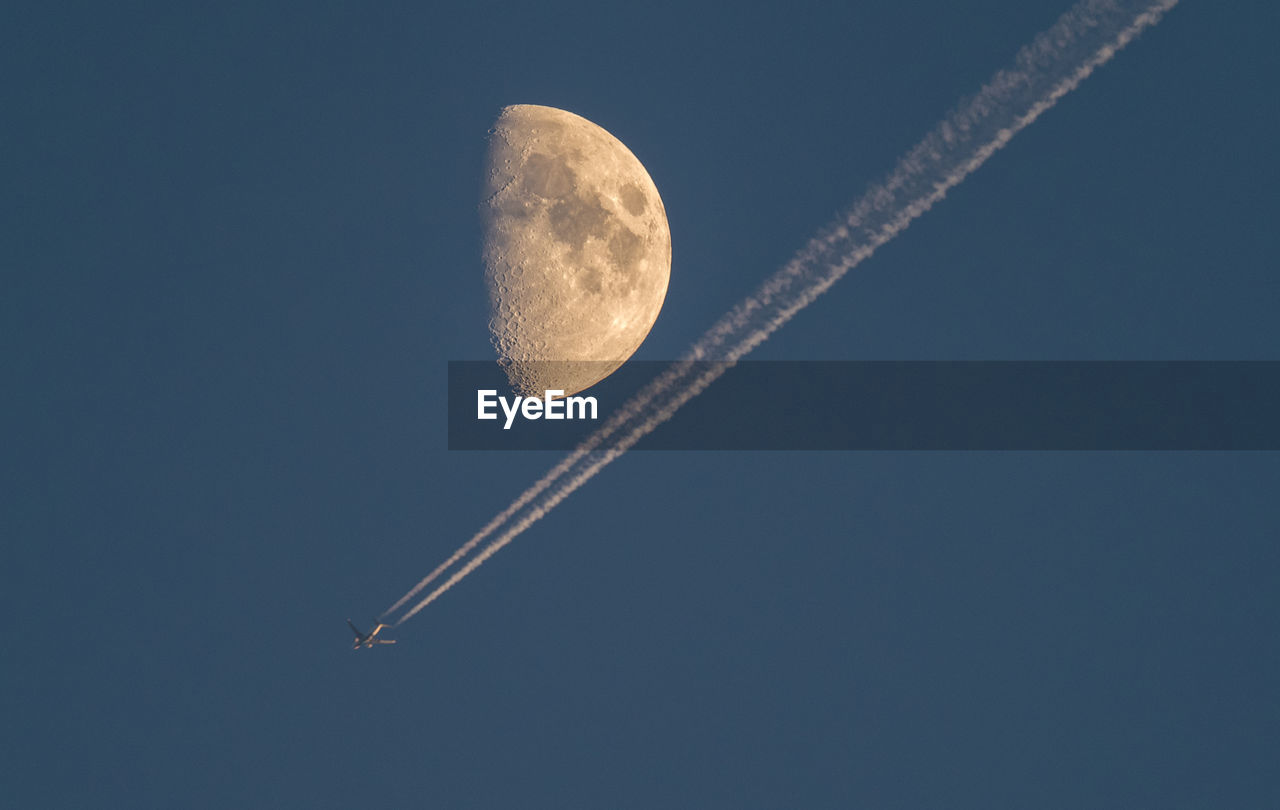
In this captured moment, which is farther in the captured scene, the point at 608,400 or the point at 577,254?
the point at 608,400

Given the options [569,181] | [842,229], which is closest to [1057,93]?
[842,229]

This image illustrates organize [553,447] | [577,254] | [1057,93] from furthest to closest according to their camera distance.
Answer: [553,447] < [1057,93] < [577,254]

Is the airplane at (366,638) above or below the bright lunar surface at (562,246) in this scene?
below

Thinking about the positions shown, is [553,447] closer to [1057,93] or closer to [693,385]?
[693,385]

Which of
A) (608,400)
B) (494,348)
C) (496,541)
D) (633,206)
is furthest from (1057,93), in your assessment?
(496,541)

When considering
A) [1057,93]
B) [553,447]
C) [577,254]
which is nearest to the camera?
[577,254]

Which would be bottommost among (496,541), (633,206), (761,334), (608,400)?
(496,541)

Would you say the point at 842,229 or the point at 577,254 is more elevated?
the point at 842,229

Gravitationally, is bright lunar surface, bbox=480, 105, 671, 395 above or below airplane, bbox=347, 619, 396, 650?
above
